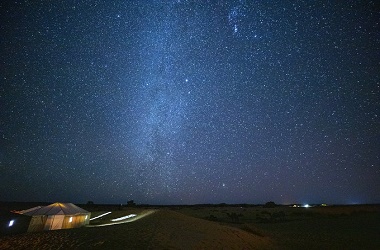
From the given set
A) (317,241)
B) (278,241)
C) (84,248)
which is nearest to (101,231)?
(84,248)

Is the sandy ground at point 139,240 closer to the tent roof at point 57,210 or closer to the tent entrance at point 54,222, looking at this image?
the tent entrance at point 54,222

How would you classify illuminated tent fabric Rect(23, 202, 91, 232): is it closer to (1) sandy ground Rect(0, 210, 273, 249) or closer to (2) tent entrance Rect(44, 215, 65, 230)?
(2) tent entrance Rect(44, 215, 65, 230)

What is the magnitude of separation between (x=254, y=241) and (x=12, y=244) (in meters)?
21.7

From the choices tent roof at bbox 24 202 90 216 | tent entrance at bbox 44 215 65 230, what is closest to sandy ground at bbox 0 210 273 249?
tent entrance at bbox 44 215 65 230

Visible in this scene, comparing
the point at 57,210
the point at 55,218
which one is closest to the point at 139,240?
the point at 55,218

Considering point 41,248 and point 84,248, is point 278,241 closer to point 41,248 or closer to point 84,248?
point 84,248

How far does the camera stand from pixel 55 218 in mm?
26094

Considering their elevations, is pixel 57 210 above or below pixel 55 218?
above

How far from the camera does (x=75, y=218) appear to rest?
27.3 meters

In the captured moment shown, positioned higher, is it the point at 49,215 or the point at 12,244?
the point at 49,215

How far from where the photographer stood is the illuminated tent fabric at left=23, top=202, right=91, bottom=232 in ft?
82.7

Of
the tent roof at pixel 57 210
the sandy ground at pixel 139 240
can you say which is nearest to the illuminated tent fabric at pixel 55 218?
the tent roof at pixel 57 210

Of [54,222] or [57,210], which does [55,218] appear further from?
[57,210]

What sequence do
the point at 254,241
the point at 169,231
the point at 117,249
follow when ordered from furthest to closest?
the point at 254,241, the point at 169,231, the point at 117,249
